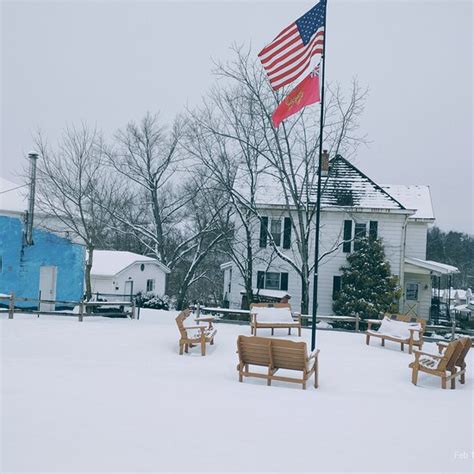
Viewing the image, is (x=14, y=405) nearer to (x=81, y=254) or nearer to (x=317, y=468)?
(x=317, y=468)

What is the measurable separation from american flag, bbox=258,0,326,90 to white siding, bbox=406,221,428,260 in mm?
19927

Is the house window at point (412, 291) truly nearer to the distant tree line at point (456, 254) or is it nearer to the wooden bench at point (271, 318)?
the wooden bench at point (271, 318)

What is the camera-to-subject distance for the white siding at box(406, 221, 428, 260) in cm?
2880

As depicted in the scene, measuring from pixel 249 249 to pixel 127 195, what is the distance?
52.0ft

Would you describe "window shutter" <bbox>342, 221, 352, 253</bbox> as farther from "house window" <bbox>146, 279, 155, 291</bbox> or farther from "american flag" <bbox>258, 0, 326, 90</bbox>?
"american flag" <bbox>258, 0, 326, 90</bbox>

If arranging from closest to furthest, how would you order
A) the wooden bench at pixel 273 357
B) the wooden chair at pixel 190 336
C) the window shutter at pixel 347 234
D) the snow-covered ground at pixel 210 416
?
the snow-covered ground at pixel 210 416
the wooden bench at pixel 273 357
the wooden chair at pixel 190 336
the window shutter at pixel 347 234

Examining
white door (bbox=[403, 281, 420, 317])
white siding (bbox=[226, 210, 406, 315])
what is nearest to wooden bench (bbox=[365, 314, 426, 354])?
white siding (bbox=[226, 210, 406, 315])

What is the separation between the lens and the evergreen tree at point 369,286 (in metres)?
24.1

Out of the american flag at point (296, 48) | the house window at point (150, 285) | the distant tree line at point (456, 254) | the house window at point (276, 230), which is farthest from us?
the distant tree line at point (456, 254)

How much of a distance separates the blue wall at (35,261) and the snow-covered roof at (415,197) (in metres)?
19.7

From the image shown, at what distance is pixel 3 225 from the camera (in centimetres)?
1866

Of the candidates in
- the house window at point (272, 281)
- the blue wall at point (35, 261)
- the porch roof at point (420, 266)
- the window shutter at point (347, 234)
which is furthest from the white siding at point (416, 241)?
the blue wall at point (35, 261)

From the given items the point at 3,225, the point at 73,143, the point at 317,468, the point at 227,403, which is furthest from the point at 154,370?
the point at 73,143

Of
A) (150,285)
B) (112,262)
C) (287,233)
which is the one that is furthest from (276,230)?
(112,262)
